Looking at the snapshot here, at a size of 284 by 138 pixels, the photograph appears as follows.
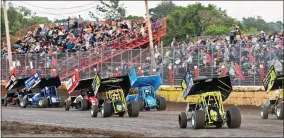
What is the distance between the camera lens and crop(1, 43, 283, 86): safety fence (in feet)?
99.0

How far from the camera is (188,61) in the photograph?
3341 cm

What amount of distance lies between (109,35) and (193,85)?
33.1m

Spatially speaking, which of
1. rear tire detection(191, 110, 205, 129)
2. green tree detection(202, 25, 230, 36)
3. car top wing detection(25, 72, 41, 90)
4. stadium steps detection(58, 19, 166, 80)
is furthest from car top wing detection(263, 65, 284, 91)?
green tree detection(202, 25, 230, 36)

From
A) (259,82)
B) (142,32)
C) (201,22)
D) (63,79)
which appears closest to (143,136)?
(259,82)

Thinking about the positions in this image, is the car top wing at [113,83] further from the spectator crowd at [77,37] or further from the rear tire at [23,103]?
the spectator crowd at [77,37]

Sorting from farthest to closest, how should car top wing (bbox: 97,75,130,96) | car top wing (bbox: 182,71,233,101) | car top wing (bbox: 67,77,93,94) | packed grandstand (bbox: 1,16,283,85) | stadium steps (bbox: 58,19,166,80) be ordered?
stadium steps (bbox: 58,19,166,80), packed grandstand (bbox: 1,16,283,85), car top wing (bbox: 67,77,93,94), car top wing (bbox: 97,75,130,96), car top wing (bbox: 182,71,233,101)

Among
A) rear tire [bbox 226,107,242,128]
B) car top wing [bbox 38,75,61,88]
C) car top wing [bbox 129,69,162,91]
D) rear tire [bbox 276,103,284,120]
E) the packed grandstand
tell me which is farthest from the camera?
car top wing [bbox 38,75,61,88]

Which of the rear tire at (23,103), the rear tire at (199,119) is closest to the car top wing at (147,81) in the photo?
the rear tire at (23,103)

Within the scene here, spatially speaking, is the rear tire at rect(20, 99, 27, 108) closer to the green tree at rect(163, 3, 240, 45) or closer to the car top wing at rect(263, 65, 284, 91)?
the car top wing at rect(263, 65, 284, 91)

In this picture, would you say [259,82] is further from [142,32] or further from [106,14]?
[106,14]

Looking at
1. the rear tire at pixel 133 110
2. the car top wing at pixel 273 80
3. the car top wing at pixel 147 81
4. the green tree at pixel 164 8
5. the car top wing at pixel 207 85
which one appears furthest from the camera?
the green tree at pixel 164 8

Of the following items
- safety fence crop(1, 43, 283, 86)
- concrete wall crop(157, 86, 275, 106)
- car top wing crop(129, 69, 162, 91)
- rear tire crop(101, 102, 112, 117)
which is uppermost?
safety fence crop(1, 43, 283, 86)

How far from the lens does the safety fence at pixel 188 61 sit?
30.2m

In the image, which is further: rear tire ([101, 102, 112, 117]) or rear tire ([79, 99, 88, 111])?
rear tire ([79, 99, 88, 111])
